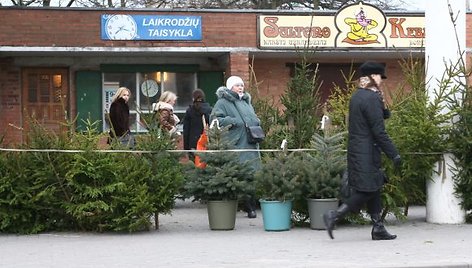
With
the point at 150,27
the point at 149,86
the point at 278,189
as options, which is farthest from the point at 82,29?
the point at 278,189

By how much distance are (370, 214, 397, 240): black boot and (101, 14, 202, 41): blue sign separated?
11.1 meters

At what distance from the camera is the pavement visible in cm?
783

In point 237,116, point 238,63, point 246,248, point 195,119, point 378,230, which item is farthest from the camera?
point 238,63

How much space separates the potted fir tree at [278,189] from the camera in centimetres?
970

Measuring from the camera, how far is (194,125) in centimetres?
1346

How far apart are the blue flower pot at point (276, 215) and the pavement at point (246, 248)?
136mm

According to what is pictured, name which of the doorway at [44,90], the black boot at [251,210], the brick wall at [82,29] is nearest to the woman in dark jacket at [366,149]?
the black boot at [251,210]

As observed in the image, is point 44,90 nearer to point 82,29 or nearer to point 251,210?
point 82,29

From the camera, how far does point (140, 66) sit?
20.8 meters

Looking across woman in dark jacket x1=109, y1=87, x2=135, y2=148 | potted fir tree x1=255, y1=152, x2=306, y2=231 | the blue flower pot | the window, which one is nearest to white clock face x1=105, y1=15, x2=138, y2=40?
the window

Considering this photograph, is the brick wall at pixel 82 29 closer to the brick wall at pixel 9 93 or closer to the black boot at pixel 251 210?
the brick wall at pixel 9 93

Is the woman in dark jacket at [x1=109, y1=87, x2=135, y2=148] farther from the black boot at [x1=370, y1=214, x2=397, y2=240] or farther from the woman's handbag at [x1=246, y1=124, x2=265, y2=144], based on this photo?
the black boot at [x1=370, y1=214, x2=397, y2=240]

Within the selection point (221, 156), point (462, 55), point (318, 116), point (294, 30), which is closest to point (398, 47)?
point (294, 30)

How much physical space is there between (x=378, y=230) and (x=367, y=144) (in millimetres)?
1017
